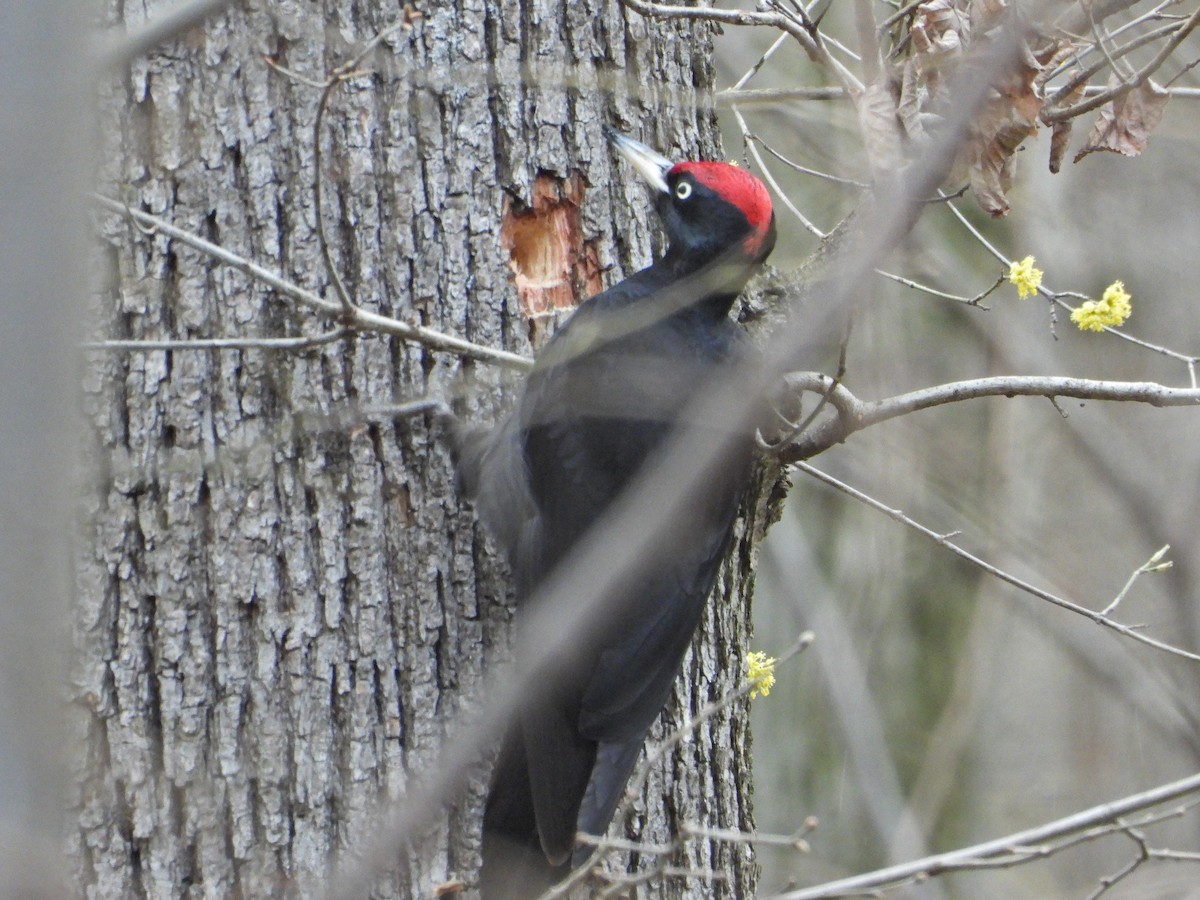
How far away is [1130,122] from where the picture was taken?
252 cm

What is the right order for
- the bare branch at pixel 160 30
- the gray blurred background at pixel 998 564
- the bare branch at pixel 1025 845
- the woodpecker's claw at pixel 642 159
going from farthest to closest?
1. the gray blurred background at pixel 998 564
2. the woodpecker's claw at pixel 642 159
3. the bare branch at pixel 1025 845
4. the bare branch at pixel 160 30

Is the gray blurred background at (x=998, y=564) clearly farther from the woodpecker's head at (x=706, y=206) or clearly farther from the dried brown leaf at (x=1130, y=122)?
the dried brown leaf at (x=1130, y=122)

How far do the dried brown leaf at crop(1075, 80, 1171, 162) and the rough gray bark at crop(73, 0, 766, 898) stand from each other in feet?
3.55

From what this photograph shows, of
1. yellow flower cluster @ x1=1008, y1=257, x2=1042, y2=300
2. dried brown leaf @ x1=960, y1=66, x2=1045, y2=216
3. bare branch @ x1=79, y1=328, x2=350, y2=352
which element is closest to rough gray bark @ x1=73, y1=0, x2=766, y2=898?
bare branch @ x1=79, y1=328, x2=350, y2=352

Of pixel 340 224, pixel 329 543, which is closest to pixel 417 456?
pixel 329 543

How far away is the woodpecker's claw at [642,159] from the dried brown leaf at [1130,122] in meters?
0.84

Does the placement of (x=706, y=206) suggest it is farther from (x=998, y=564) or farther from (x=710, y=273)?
(x=998, y=564)

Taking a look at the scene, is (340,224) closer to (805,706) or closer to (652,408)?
(652,408)

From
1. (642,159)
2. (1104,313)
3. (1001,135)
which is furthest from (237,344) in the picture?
(1104,313)

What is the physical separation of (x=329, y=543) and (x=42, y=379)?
1618 mm

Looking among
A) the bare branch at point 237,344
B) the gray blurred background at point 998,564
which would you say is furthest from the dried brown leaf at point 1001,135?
the gray blurred background at point 998,564

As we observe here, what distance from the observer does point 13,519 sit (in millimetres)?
753

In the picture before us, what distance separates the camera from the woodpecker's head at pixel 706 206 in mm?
2719

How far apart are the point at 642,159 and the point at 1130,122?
97cm
